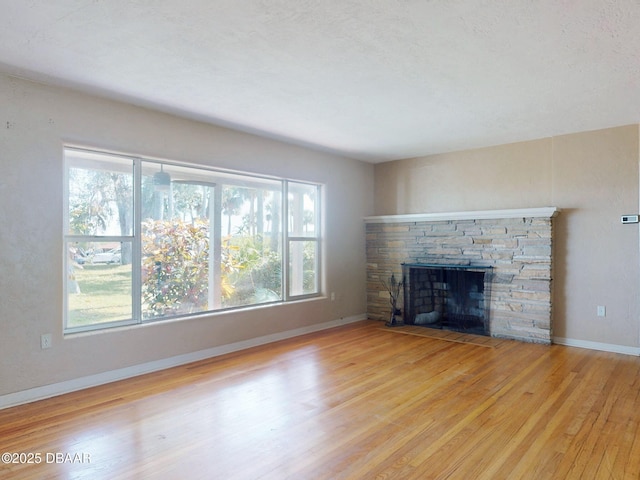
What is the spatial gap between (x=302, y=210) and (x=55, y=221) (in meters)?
A: 3.16

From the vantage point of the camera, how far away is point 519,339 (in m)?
5.23

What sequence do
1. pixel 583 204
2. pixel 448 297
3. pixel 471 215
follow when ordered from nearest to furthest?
1. pixel 583 204
2. pixel 471 215
3. pixel 448 297

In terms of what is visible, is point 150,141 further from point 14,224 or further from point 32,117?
point 14,224

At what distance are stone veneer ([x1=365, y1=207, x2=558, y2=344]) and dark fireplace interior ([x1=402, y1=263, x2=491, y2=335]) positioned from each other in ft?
0.39

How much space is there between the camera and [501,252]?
544cm

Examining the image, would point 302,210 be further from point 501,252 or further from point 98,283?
point 98,283

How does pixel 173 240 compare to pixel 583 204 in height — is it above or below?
below

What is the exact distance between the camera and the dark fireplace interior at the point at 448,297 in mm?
5645

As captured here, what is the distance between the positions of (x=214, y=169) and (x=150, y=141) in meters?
0.80

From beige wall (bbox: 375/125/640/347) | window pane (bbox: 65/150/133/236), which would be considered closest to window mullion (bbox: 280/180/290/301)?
window pane (bbox: 65/150/133/236)

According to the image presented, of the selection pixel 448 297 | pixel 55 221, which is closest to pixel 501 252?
pixel 448 297

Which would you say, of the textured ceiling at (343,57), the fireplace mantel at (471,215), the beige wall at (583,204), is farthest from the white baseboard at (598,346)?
the textured ceiling at (343,57)

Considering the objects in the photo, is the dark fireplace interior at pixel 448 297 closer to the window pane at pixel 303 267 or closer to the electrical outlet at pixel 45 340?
the window pane at pixel 303 267

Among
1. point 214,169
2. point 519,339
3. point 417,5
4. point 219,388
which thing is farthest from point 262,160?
point 519,339
